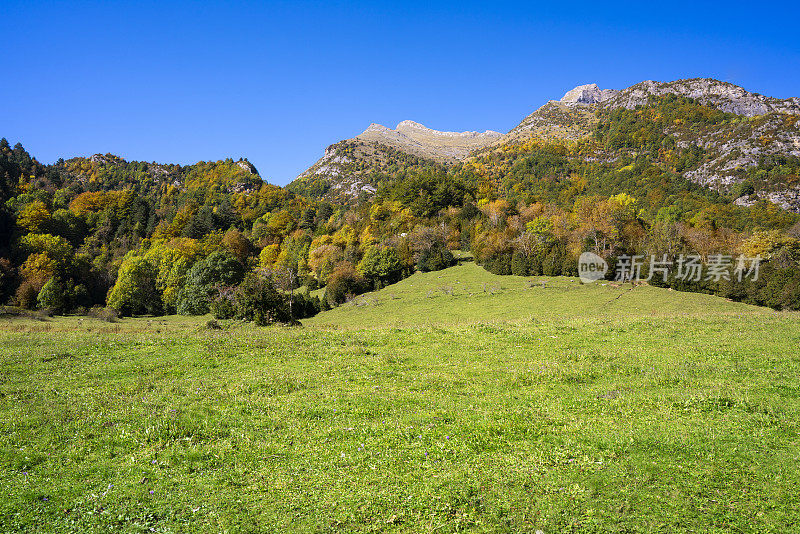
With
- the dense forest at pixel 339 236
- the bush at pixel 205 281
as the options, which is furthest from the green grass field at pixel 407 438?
the bush at pixel 205 281

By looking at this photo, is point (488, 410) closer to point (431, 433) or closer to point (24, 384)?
point (431, 433)

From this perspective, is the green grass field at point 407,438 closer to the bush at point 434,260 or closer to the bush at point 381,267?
the bush at point 381,267

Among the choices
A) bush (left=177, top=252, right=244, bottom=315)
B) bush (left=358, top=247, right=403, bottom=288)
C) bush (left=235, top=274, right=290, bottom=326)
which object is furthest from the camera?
bush (left=177, top=252, right=244, bottom=315)

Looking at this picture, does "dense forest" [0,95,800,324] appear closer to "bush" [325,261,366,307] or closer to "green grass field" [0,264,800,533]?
"bush" [325,261,366,307]

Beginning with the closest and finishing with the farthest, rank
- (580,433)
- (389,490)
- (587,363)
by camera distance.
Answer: (389,490) < (580,433) < (587,363)

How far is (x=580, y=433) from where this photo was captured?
30.7 feet

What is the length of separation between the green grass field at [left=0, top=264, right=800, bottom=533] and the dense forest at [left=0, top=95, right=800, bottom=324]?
24479 mm

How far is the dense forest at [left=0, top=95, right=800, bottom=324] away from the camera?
61.2 metres

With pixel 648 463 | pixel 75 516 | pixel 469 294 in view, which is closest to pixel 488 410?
pixel 648 463

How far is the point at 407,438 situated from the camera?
932cm

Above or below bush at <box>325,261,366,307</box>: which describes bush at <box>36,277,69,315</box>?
below

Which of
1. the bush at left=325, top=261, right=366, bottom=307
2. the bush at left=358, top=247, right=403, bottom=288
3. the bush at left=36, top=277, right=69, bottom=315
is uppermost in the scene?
the bush at left=358, top=247, right=403, bottom=288

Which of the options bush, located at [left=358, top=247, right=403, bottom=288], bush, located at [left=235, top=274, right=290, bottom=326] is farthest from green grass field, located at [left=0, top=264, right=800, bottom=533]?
bush, located at [left=358, top=247, right=403, bottom=288]

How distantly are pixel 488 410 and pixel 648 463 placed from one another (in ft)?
13.0
